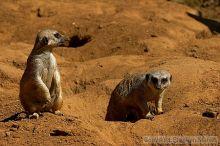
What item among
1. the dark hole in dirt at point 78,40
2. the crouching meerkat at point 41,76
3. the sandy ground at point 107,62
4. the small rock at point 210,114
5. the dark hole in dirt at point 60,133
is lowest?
the dark hole in dirt at point 78,40

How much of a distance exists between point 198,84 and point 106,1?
645cm

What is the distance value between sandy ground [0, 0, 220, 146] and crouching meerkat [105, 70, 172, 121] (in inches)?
13.1

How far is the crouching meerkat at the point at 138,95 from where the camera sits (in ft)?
22.4

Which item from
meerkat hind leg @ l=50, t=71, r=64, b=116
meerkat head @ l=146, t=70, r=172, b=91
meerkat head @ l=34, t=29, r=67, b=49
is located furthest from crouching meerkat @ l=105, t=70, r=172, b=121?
meerkat head @ l=34, t=29, r=67, b=49

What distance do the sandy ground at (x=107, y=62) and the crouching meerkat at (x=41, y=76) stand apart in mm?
331

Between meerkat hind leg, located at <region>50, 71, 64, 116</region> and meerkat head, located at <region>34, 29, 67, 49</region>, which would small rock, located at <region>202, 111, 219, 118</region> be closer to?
meerkat hind leg, located at <region>50, 71, 64, 116</region>

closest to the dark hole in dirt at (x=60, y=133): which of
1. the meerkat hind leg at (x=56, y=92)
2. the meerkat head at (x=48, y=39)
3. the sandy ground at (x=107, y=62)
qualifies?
the sandy ground at (x=107, y=62)

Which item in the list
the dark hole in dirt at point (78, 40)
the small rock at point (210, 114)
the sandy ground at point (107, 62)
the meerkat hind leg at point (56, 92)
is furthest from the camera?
the dark hole in dirt at point (78, 40)

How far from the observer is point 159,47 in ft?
34.6

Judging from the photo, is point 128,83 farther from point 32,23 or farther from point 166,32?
point 32,23

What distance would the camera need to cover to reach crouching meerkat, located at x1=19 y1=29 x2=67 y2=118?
600 cm

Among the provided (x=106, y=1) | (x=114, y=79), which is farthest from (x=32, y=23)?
(x=114, y=79)

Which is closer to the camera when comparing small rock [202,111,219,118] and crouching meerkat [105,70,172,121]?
small rock [202,111,219,118]

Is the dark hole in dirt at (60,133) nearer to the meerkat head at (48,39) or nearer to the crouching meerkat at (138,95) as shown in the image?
the meerkat head at (48,39)
